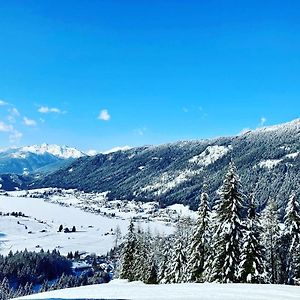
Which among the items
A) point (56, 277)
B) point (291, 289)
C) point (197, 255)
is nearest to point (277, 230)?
point (197, 255)

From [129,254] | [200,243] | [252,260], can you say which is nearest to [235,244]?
[252,260]

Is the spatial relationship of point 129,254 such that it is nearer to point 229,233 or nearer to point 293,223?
point 293,223

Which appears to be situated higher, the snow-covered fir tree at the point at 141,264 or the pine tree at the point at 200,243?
the pine tree at the point at 200,243

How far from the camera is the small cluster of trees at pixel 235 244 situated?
39.9 metres

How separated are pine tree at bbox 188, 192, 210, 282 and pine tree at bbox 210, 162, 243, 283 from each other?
4677 millimetres

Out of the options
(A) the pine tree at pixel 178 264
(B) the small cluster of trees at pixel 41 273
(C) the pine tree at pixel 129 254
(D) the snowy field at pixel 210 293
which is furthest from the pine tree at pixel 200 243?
(B) the small cluster of trees at pixel 41 273

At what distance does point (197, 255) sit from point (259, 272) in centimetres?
931

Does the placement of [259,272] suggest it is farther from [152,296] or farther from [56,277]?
[56,277]

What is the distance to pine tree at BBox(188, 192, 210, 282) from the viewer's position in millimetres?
46406

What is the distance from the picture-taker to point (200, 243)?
46.7 metres

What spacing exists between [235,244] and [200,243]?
269 inches

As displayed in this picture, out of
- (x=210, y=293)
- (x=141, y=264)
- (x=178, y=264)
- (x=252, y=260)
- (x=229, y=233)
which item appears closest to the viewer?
(x=210, y=293)

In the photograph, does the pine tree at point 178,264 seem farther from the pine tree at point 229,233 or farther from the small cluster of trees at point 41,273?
the small cluster of trees at point 41,273

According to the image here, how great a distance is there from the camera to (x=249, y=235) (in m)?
40.1
